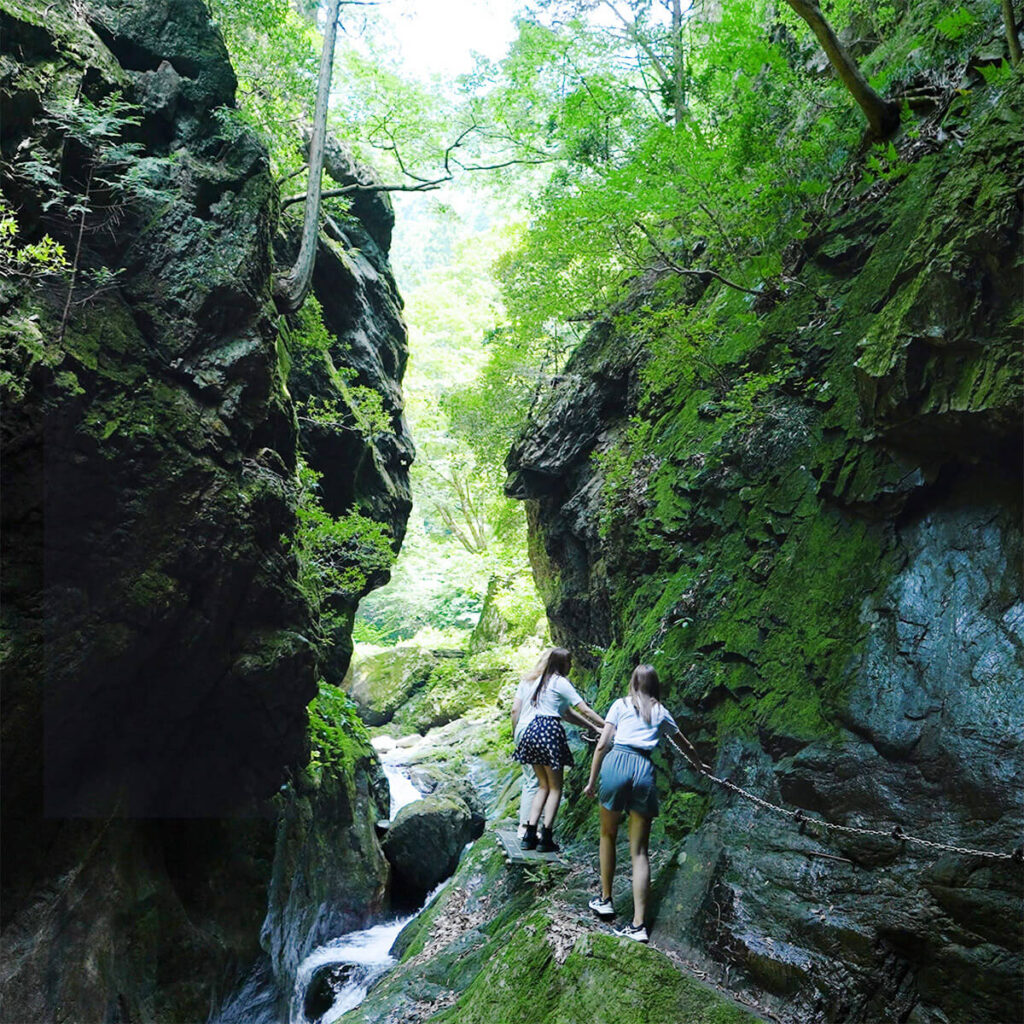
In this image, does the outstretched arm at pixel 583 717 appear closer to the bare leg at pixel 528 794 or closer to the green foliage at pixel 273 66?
the bare leg at pixel 528 794

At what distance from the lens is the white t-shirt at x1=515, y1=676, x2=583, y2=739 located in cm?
712

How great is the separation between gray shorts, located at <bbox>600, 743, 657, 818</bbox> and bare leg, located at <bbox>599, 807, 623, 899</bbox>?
99 mm

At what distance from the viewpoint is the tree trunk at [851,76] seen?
6480 mm

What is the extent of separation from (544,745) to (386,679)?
67.6 feet

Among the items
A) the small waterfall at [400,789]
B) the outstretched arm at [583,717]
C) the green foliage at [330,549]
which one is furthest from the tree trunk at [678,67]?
the small waterfall at [400,789]

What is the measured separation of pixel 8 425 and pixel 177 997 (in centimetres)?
611

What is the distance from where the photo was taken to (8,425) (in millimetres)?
5996

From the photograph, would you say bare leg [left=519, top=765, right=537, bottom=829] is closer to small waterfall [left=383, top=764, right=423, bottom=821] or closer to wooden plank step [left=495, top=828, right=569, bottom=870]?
wooden plank step [left=495, top=828, right=569, bottom=870]

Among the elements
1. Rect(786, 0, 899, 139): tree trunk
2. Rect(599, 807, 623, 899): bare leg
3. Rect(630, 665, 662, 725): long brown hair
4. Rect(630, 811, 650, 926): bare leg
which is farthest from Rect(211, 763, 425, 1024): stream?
Rect(786, 0, 899, 139): tree trunk

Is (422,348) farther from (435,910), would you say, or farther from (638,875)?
(638,875)

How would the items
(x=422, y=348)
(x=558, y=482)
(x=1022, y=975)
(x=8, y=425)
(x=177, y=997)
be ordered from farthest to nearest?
(x=422, y=348) < (x=558, y=482) < (x=177, y=997) < (x=8, y=425) < (x=1022, y=975)

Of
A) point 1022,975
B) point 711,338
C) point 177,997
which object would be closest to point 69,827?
point 177,997

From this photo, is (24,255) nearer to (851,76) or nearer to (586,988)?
(586,988)

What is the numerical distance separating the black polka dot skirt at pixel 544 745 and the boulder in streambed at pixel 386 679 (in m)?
19.7
